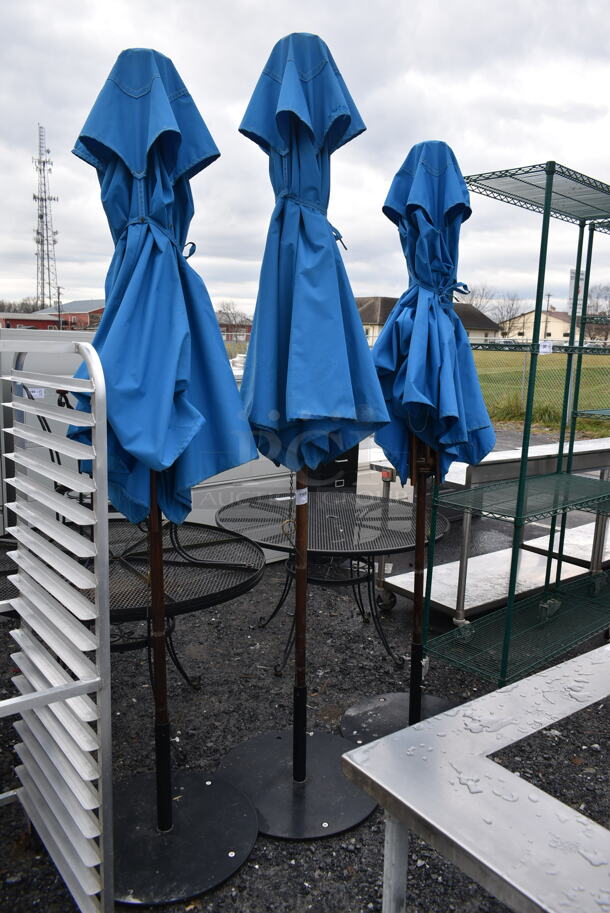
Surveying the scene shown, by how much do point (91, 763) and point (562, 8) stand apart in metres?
4.49

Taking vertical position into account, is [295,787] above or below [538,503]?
below

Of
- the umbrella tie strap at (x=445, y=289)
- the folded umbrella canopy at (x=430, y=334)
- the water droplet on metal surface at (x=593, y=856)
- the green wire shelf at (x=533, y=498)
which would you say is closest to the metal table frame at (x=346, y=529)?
the green wire shelf at (x=533, y=498)

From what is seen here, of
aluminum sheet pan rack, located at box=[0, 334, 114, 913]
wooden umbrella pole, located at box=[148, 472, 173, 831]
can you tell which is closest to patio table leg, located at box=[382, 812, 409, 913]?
aluminum sheet pan rack, located at box=[0, 334, 114, 913]

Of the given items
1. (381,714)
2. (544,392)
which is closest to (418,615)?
(381,714)

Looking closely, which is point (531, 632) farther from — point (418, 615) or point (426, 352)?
point (426, 352)

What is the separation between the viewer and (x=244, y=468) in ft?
15.5

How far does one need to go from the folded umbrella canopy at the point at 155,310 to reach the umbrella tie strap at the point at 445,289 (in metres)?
1.15

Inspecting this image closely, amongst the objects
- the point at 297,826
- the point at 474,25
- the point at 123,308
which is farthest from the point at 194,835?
the point at 474,25

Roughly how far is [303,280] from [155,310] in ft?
1.62

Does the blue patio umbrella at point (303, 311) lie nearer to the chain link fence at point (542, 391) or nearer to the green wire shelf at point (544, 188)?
the green wire shelf at point (544, 188)

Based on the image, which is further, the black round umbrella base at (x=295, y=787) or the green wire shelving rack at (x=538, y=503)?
the green wire shelving rack at (x=538, y=503)

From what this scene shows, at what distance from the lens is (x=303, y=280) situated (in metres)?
1.94

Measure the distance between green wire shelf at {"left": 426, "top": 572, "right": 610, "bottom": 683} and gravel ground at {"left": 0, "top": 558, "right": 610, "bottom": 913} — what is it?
0.15 metres

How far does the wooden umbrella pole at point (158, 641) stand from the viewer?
6.12ft
